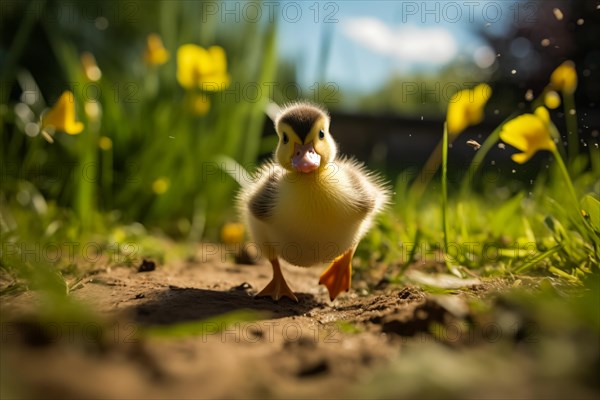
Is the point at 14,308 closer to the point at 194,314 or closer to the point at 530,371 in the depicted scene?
the point at 194,314

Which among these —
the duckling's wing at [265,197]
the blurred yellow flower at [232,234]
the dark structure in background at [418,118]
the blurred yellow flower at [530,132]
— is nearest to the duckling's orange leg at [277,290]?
the duckling's wing at [265,197]

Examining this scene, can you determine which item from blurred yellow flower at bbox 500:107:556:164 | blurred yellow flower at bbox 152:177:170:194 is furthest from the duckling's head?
blurred yellow flower at bbox 152:177:170:194

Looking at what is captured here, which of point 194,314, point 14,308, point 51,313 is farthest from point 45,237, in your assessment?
point 51,313

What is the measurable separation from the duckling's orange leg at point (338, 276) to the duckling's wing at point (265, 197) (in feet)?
1.16

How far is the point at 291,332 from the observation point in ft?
4.47

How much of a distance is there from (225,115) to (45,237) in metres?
1.82

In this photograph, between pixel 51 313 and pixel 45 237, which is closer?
pixel 51 313

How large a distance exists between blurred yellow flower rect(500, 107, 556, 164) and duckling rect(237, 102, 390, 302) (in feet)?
1.68

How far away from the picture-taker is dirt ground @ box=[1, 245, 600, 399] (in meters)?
0.78

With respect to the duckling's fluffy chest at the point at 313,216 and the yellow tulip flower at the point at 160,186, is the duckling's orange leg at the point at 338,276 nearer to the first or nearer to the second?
the duckling's fluffy chest at the point at 313,216

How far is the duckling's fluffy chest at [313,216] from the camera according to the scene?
1855 millimetres

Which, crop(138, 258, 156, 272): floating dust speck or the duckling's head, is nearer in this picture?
the duckling's head

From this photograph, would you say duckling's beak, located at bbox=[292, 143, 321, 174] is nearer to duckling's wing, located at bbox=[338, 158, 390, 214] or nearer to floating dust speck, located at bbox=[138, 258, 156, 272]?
duckling's wing, located at bbox=[338, 158, 390, 214]

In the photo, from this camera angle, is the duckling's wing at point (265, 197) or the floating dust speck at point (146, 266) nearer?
the duckling's wing at point (265, 197)
